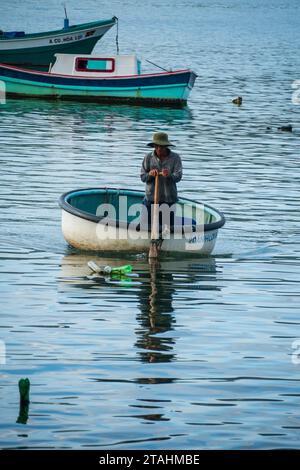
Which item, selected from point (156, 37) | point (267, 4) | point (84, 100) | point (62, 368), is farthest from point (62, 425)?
point (267, 4)

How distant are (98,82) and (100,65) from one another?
0.64 metres

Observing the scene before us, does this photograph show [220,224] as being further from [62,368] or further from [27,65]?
[27,65]

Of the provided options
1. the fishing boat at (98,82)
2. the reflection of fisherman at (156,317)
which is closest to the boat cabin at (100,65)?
the fishing boat at (98,82)

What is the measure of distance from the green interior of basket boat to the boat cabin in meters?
23.7

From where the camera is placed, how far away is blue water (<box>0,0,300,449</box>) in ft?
42.6

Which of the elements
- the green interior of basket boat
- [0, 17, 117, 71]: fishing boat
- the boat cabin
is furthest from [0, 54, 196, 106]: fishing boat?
the green interior of basket boat

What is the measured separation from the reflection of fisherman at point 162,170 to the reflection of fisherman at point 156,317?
119 centimetres

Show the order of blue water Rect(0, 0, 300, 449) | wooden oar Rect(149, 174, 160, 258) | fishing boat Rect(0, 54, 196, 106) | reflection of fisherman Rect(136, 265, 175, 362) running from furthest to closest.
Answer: fishing boat Rect(0, 54, 196, 106) → wooden oar Rect(149, 174, 160, 258) → reflection of fisherman Rect(136, 265, 175, 362) → blue water Rect(0, 0, 300, 449)

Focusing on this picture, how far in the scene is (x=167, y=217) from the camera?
835 inches

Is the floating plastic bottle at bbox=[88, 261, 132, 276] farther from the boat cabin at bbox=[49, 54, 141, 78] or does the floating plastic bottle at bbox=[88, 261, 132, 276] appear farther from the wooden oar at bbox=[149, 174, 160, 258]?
the boat cabin at bbox=[49, 54, 141, 78]

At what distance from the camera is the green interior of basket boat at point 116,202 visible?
22734 mm

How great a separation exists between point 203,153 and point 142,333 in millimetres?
20118

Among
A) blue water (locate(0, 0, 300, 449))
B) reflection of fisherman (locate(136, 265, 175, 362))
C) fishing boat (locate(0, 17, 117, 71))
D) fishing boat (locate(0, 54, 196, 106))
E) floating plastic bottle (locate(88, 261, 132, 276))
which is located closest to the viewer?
blue water (locate(0, 0, 300, 449))

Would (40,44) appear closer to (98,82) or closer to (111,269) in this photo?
(98,82)
